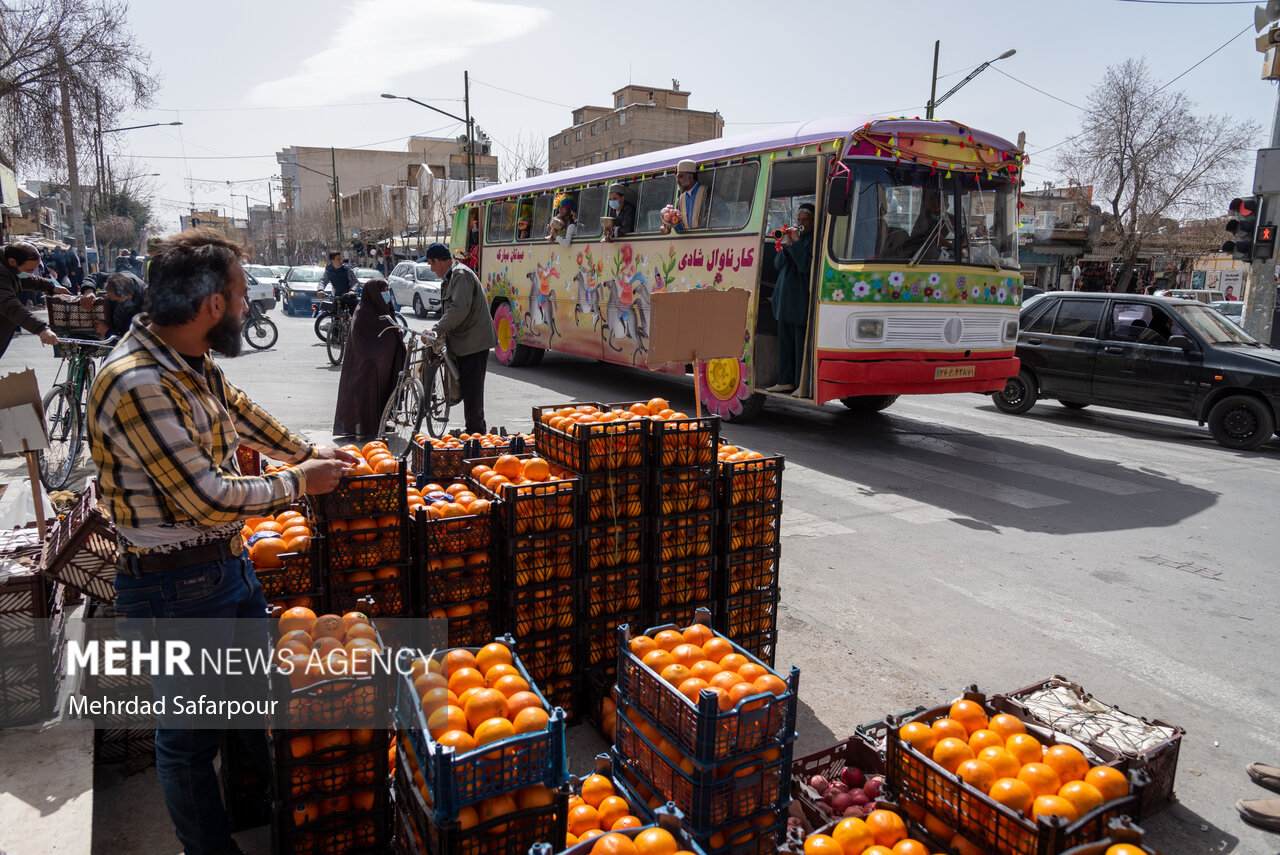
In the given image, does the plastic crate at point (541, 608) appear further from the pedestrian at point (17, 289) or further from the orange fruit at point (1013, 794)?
the pedestrian at point (17, 289)

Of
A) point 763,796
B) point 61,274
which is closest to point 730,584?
point 763,796

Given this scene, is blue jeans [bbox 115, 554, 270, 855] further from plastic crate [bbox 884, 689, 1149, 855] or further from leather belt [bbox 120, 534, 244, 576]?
plastic crate [bbox 884, 689, 1149, 855]

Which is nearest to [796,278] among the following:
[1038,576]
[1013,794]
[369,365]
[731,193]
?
[731,193]

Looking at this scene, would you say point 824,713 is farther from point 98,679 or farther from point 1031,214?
point 1031,214

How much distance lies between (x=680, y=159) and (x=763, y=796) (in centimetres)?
1014

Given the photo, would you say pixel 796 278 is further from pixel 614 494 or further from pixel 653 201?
pixel 614 494

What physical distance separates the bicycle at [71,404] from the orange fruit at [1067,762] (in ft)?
25.7

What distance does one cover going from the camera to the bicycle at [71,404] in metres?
7.30

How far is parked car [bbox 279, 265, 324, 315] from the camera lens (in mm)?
29062

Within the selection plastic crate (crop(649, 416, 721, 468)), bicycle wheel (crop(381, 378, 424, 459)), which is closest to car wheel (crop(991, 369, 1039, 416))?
bicycle wheel (crop(381, 378, 424, 459))

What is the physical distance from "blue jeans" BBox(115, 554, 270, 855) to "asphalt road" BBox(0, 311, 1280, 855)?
93.1 inches

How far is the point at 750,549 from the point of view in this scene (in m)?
4.09

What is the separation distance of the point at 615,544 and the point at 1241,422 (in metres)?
10.4

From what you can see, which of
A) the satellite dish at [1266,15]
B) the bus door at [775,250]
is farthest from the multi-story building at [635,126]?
the bus door at [775,250]
